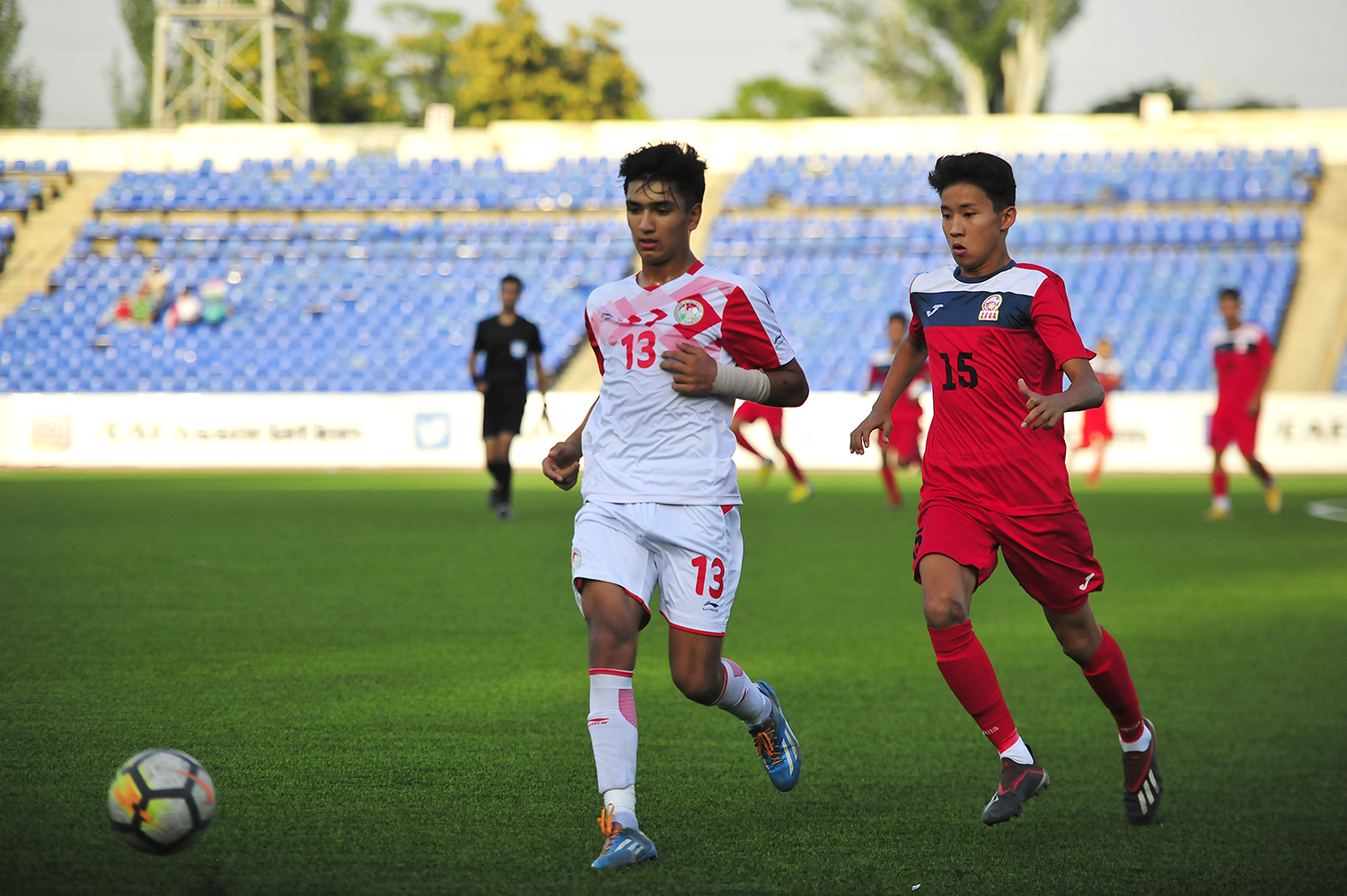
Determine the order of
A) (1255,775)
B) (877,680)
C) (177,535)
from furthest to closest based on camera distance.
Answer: (177,535) → (877,680) → (1255,775)

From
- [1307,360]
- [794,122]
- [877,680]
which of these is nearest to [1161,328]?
[1307,360]

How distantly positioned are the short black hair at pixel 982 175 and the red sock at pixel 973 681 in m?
1.35

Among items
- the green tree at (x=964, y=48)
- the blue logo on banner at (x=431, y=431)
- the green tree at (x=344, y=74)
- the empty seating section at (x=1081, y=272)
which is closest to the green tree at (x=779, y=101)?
the green tree at (x=964, y=48)

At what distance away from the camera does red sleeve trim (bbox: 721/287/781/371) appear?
4047mm

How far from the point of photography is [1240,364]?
13805 millimetres

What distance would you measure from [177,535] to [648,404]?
8618mm

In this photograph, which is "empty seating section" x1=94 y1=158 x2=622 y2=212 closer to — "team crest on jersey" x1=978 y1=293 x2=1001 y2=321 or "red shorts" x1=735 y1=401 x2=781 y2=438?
"red shorts" x1=735 y1=401 x2=781 y2=438

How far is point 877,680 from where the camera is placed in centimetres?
624

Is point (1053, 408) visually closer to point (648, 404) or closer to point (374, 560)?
point (648, 404)

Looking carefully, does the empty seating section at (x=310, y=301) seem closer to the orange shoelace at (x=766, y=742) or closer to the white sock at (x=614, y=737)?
the orange shoelace at (x=766, y=742)

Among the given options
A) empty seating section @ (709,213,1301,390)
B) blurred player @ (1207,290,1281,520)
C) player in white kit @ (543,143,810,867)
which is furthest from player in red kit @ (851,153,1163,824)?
empty seating section @ (709,213,1301,390)

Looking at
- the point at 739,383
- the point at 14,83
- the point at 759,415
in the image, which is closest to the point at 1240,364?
the point at 759,415

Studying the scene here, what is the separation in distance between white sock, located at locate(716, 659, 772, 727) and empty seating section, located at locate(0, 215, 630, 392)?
68.7 feet

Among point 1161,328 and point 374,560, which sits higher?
point 1161,328
